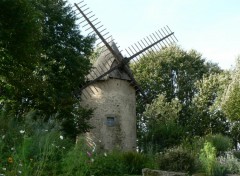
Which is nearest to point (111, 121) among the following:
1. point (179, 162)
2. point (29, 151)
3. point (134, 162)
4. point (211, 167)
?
point (134, 162)

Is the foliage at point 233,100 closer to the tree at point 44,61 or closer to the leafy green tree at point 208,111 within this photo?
the leafy green tree at point 208,111

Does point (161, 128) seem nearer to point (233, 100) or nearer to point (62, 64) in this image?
point (233, 100)

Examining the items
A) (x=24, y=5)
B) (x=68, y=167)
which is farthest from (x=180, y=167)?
(x=24, y=5)

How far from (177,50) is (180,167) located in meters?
27.3

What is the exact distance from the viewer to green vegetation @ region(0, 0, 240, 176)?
8555 millimetres

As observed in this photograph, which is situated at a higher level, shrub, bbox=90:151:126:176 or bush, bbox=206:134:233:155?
shrub, bbox=90:151:126:176

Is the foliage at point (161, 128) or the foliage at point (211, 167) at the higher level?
the foliage at point (161, 128)

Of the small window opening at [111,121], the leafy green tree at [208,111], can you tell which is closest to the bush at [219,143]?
the small window opening at [111,121]

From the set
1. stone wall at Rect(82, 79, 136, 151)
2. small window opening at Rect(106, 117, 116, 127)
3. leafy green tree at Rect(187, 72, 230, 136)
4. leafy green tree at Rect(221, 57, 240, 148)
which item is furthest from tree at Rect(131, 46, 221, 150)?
small window opening at Rect(106, 117, 116, 127)

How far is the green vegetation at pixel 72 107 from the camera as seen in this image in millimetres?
8555

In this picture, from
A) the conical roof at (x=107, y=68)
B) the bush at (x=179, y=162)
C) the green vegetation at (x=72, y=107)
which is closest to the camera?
the green vegetation at (x=72, y=107)

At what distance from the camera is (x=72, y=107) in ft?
57.7

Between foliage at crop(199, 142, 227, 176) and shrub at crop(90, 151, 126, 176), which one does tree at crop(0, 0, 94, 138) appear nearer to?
shrub at crop(90, 151, 126, 176)

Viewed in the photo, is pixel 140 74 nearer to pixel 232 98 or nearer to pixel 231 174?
pixel 232 98
